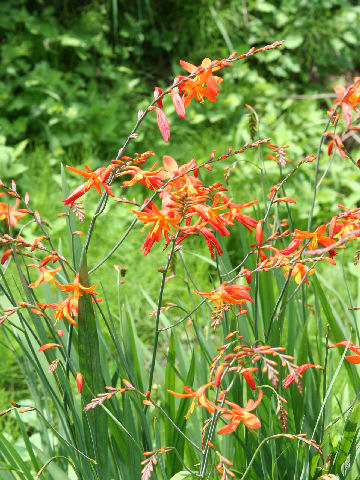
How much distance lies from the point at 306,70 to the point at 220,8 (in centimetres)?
89

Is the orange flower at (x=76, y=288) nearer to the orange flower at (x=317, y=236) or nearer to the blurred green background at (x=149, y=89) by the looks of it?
the orange flower at (x=317, y=236)

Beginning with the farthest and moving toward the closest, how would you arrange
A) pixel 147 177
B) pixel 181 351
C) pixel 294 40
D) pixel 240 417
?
pixel 294 40
pixel 181 351
pixel 147 177
pixel 240 417

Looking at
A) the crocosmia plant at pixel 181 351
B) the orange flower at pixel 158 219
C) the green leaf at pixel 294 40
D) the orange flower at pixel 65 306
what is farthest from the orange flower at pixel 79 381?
the green leaf at pixel 294 40

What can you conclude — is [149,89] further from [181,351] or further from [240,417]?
[240,417]

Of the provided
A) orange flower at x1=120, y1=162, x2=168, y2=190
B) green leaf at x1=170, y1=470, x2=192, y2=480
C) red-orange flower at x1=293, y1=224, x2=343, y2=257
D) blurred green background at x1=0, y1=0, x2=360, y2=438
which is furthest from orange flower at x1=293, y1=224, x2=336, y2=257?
blurred green background at x1=0, y1=0, x2=360, y2=438

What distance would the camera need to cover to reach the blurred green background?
3754mm

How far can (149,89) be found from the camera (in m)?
4.95

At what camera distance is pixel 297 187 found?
154 inches

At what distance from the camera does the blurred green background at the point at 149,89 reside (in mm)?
3754

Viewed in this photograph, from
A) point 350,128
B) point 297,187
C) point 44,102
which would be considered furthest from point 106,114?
point 350,128

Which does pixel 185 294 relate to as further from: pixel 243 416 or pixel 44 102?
pixel 243 416

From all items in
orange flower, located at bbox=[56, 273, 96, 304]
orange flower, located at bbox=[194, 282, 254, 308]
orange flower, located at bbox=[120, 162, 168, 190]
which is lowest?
orange flower, located at bbox=[194, 282, 254, 308]

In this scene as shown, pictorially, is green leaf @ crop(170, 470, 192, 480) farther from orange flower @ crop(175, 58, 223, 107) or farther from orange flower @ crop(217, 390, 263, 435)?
orange flower @ crop(175, 58, 223, 107)

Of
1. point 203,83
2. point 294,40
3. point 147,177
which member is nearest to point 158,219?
point 147,177
